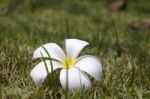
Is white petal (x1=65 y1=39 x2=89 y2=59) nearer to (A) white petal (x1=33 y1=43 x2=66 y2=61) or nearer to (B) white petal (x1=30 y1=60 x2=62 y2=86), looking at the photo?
(A) white petal (x1=33 y1=43 x2=66 y2=61)

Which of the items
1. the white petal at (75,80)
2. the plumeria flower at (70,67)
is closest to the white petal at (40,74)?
the plumeria flower at (70,67)

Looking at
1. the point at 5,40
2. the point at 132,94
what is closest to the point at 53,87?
the point at 132,94

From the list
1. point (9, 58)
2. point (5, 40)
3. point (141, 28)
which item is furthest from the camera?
point (141, 28)

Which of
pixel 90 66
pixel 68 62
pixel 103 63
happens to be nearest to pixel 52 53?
pixel 68 62

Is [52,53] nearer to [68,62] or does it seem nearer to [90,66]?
[68,62]

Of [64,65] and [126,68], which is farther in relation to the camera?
[126,68]

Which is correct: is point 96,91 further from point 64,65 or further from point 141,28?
point 141,28

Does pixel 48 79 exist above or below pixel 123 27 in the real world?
below

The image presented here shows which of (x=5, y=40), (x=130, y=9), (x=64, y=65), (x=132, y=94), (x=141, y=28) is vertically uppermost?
(x=130, y=9)

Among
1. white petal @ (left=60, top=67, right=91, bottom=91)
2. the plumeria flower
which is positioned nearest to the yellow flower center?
the plumeria flower
